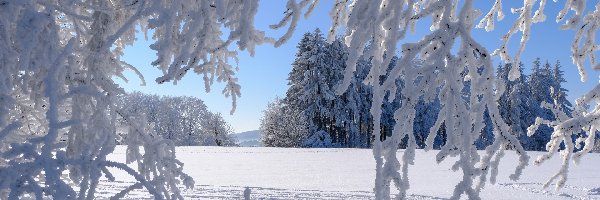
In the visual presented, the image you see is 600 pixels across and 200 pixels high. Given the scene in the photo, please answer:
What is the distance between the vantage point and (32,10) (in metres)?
2.32

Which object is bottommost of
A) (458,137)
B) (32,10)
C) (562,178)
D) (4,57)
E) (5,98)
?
(562,178)

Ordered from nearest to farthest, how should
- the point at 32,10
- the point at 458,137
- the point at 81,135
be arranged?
the point at 458,137, the point at 32,10, the point at 81,135

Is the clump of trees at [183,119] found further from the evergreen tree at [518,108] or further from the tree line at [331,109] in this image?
the evergreen tree at [518,108]

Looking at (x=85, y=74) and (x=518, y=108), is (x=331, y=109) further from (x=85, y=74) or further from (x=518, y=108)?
(x=85, y=74)

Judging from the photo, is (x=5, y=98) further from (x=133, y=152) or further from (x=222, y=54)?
(x=222, y=54)

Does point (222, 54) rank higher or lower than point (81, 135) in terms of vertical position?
higher

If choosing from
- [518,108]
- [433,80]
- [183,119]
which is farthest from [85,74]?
[183,119]

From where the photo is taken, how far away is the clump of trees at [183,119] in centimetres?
4419

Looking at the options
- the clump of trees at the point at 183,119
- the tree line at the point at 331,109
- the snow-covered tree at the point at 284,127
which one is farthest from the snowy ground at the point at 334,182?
the clump of trees at the point at 183,119

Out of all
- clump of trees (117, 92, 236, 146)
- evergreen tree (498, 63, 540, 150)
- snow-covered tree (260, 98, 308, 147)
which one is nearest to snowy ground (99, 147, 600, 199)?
snow-covered tree (260, 98, 308, 147)

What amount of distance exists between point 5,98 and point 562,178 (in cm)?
360

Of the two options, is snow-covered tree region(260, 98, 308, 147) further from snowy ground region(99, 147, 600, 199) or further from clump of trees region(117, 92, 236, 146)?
snowy ground region(99, 147, 600, 199)

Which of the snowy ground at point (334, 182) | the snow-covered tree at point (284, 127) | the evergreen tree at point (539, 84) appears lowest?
the snowy ground at point (334, 182)

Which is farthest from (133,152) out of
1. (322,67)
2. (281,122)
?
(281,122)
